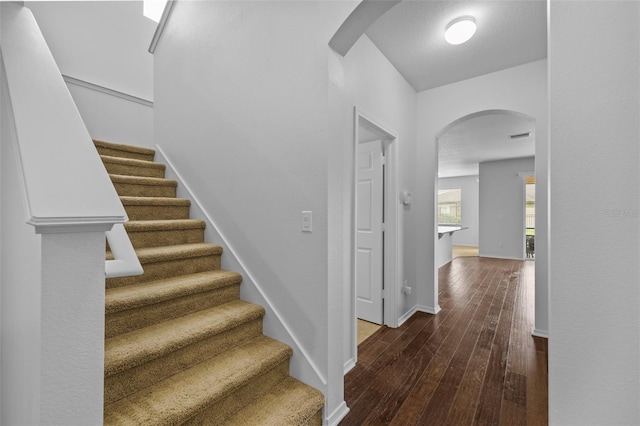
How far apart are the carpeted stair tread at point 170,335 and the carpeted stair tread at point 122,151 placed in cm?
201

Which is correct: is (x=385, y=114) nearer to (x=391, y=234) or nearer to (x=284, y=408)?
(x=391, y=234)

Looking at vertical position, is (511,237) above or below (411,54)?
below

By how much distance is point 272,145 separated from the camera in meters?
1.90

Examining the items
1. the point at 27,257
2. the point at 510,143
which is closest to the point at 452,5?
the point at 27,257

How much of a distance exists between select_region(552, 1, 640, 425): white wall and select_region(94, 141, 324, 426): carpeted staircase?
1.22 metres

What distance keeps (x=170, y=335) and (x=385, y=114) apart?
2583mm

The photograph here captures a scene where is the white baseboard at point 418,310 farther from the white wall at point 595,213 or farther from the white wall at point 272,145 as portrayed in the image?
the white wall at point 595,213

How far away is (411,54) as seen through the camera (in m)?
2.78

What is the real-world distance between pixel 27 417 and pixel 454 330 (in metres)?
3.17

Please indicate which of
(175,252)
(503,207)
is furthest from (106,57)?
(503,207)

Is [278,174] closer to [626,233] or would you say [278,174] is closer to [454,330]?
[626,233]

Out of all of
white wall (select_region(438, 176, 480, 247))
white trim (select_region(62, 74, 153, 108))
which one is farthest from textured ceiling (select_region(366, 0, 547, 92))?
white wall (select_region(438, 176, 480, 247))

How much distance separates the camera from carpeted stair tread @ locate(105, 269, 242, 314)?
150 cm

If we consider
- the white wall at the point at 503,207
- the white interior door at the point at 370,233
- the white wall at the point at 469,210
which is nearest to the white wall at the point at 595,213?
the white interior door at the point at 370,233
